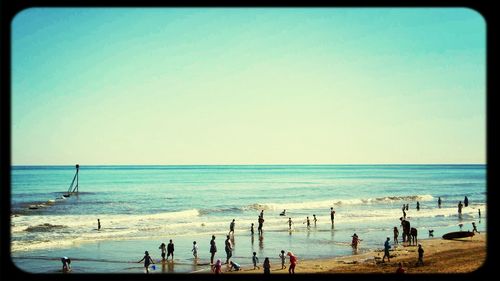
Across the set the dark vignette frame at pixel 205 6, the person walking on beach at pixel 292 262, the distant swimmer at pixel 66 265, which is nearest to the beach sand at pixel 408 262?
the person walking on beach at pixel 292 262

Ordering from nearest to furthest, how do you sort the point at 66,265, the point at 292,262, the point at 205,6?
1. the point at 205,6
2. the point at 292,262
3. the point at 66,265

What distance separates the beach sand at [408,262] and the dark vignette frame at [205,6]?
6736mm

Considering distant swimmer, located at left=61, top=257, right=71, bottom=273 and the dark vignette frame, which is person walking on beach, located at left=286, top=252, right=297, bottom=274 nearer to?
distant swimmer, located at left=61, top=257, right=71, bottom=273

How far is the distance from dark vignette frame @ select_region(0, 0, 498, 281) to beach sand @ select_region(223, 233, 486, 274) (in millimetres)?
6736

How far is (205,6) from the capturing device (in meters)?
2.62

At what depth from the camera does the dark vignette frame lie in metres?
2.59

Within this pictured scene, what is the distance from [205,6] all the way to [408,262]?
982 cm

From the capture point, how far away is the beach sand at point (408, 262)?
9.75m

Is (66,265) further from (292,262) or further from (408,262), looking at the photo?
(408,262)

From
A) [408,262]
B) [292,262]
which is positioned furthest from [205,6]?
[408,262]
